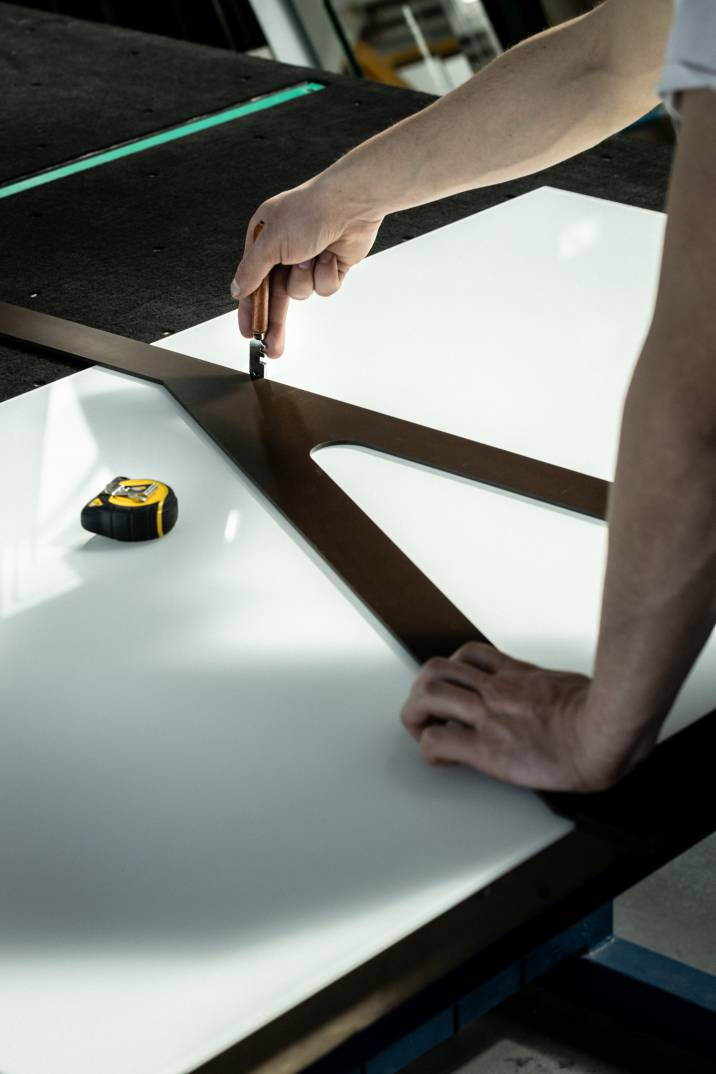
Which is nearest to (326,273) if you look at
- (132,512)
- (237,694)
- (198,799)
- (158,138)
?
(132,512)

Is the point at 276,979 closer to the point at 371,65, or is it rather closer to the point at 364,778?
the point at 364,778

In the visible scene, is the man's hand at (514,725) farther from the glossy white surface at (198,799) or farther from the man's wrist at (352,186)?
the man's wrist at (352,186)

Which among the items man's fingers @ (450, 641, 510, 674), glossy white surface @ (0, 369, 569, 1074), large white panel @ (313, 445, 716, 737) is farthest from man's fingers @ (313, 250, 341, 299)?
man's fingers @ (450, 641, 510, 674)

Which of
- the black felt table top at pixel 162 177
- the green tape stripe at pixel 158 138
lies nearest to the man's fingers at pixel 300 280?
the black felt table top at pixel 162 177

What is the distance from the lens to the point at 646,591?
76cm

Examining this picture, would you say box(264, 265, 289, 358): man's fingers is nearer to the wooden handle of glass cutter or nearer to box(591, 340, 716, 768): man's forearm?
the wooden handle of glass cutter

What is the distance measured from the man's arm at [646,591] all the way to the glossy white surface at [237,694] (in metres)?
0.04

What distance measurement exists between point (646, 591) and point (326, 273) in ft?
2.40

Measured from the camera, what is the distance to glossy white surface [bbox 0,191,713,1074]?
74 cm

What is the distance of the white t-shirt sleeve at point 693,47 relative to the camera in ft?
2.12

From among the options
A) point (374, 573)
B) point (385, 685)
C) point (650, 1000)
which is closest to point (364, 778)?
point (385, 685)

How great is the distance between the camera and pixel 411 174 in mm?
1287

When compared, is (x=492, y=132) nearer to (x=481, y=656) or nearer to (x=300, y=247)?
(x=300, y=247)

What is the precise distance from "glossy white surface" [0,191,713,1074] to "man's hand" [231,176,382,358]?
78mm
